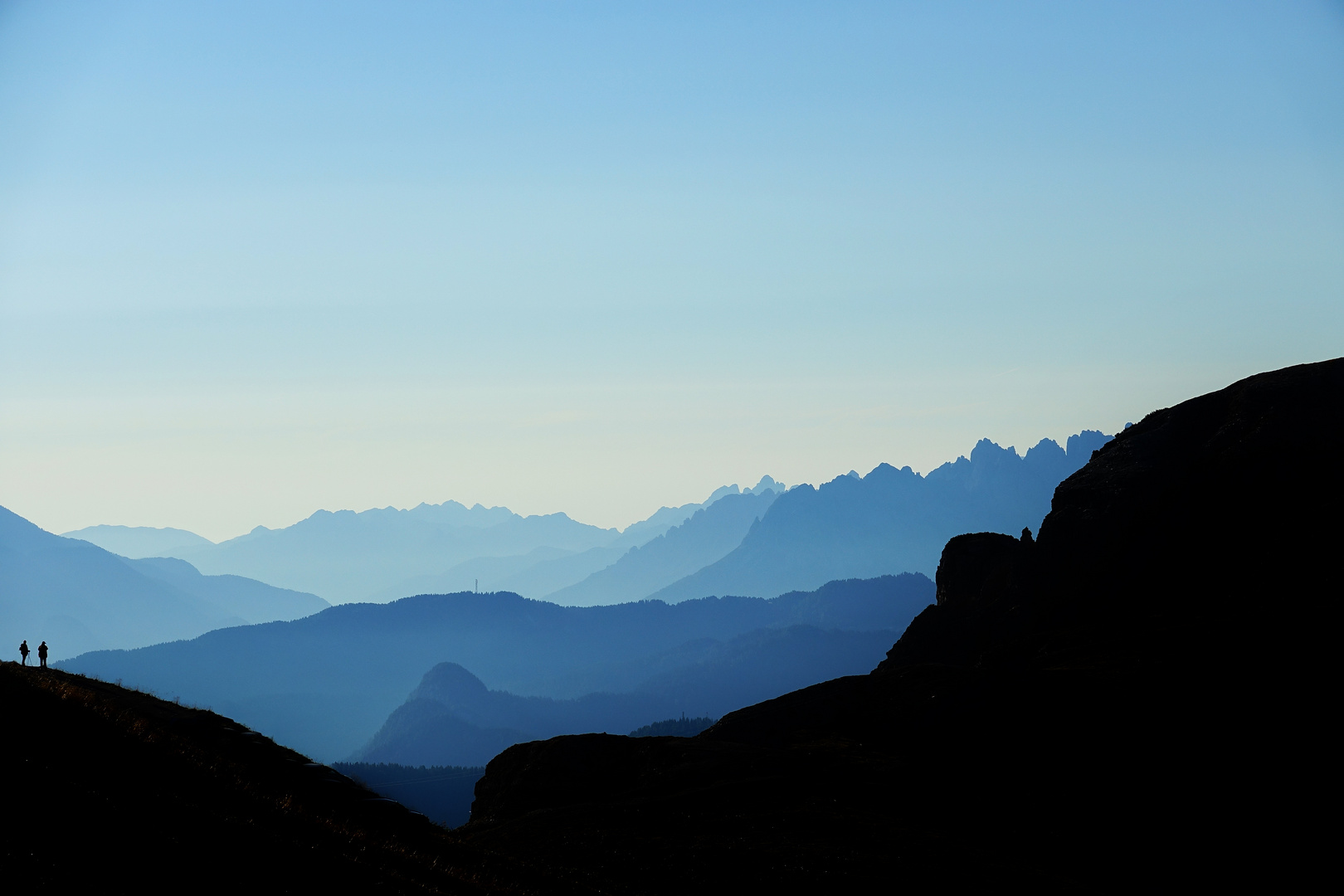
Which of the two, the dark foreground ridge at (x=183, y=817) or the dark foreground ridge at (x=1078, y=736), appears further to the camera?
the dark foreground ridge at (x=1078, y=736)

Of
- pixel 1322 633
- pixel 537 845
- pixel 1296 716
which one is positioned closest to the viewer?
pixel 537 845

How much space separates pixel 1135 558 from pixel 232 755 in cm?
10706

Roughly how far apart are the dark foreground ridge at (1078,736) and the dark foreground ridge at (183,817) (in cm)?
1522

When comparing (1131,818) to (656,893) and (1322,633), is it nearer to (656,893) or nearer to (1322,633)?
(1322,633)

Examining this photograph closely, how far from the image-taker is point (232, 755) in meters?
46.6

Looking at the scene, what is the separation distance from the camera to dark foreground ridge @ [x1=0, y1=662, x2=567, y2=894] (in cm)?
2980

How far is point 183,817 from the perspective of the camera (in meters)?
34.2

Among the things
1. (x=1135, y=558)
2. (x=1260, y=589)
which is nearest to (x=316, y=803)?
(x=1260, y=589)

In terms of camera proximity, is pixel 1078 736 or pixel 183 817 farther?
pixel 1078 736

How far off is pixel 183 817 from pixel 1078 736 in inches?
2878

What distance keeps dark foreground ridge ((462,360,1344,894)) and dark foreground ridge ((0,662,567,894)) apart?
15.2m

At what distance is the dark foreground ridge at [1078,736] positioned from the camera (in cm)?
6600

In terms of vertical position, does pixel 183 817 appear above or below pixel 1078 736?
above

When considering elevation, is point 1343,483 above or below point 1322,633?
above
